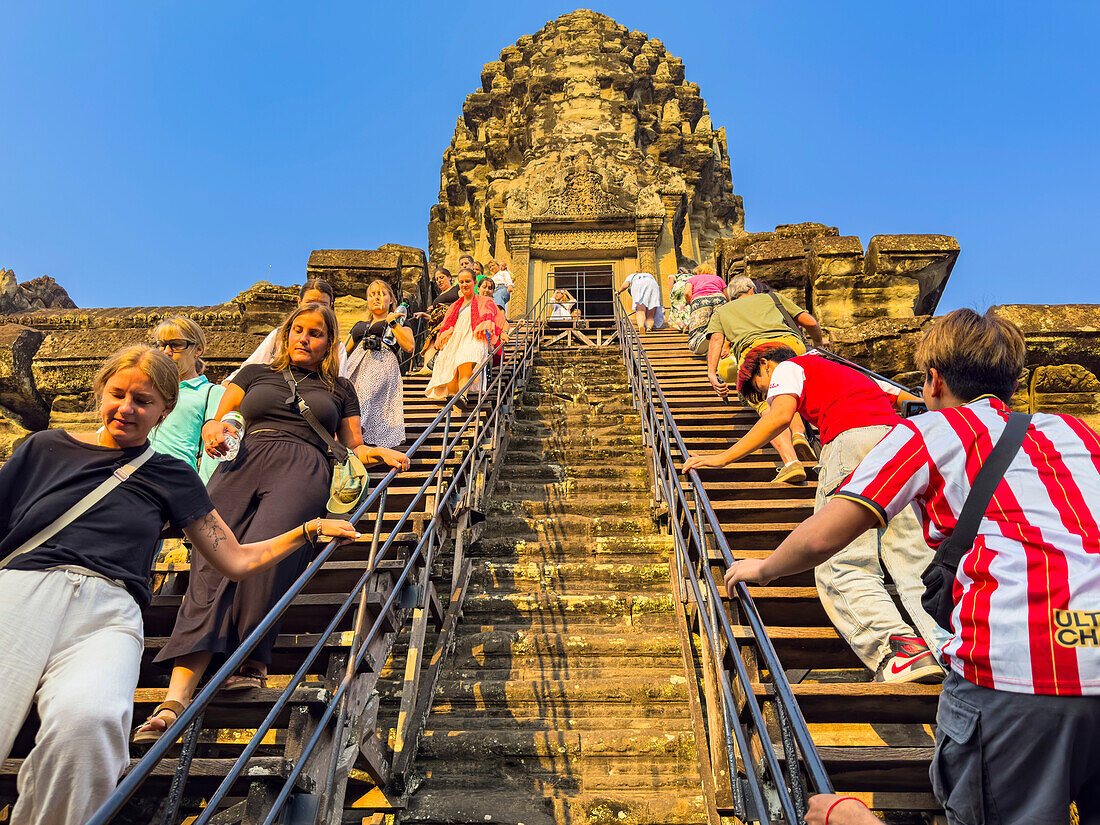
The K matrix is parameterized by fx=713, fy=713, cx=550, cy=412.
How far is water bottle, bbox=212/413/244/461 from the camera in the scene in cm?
336

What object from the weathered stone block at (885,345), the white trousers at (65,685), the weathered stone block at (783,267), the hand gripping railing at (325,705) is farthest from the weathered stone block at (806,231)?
the white trousers at (65,685)

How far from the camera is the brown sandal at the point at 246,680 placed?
110 inches

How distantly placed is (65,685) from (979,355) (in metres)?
2.76

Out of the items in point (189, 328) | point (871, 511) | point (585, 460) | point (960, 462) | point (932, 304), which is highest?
point (932, 304)

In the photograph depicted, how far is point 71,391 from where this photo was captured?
24.0ft

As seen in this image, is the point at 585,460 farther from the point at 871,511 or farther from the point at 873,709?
the point at 871,511

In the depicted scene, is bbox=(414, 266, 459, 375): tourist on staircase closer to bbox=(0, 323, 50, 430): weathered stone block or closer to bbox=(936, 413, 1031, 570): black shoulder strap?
bbox=(0, 323, 50, 430): weathered stone block

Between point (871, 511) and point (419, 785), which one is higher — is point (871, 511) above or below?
above

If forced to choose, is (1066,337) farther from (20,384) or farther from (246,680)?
(20,384)

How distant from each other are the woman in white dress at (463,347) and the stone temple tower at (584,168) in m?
7.71

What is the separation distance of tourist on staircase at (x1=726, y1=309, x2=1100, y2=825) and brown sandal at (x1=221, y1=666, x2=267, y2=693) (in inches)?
83.0

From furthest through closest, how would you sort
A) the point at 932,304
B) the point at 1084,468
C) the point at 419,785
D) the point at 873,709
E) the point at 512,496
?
the point at 932,304 < the point at 512,496 < the point at 419,785 < the point at 873,709 < the point at 1084,468

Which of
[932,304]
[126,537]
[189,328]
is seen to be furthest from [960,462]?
[932,304]

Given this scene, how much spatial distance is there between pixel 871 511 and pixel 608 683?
249cm
